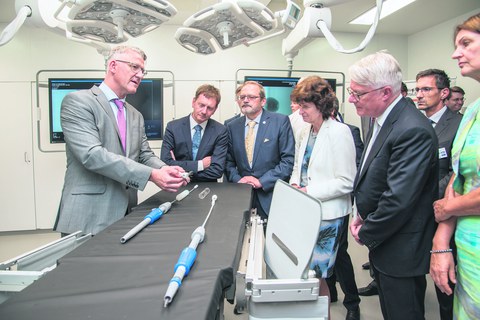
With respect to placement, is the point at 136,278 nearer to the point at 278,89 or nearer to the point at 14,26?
the point at 14,26

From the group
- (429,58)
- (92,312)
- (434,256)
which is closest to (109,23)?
(92,312)

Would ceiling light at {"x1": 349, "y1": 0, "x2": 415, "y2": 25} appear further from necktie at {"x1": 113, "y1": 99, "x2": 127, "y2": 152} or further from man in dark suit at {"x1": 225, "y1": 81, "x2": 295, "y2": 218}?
necktie at {"x1": 113, "y1": 99, "x2": 127, "y2": 152}

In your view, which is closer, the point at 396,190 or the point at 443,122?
the point at 396,190

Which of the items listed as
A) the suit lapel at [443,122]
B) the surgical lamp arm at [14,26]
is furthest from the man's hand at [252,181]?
the surgical lamp arm at [14,26]

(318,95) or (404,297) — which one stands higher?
(318,95)

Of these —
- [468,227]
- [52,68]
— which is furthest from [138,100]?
[468,227]

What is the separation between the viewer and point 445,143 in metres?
2.11

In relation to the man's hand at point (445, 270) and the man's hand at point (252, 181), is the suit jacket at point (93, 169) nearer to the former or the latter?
the man's hand at point (252, 181)

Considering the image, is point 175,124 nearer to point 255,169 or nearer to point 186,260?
point 255,169

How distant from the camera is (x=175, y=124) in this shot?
104 inches

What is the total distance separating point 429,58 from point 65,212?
512 centimetres

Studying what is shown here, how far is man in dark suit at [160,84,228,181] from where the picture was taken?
8.18 feet

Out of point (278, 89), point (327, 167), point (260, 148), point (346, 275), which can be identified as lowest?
A: point (346, 275)

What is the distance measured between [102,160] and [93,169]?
73mm
